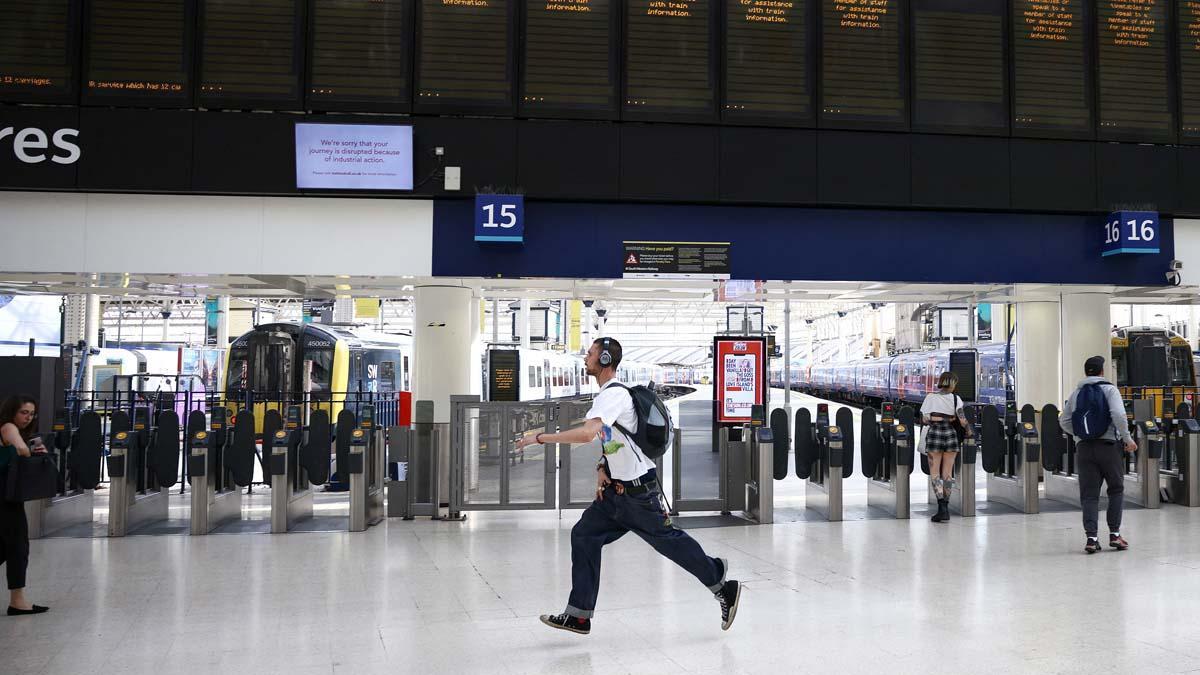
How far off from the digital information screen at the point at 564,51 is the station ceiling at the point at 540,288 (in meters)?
1.93

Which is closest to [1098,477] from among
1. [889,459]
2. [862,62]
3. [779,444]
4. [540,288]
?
[889,459]

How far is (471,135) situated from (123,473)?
4.57m

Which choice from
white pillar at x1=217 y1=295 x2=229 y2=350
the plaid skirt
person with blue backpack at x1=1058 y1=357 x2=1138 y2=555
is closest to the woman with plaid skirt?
the plaid skirt

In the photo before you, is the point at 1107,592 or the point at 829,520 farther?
the point at 829,520

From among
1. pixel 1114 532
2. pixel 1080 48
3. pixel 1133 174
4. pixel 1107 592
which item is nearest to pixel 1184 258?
pixel 1133 174

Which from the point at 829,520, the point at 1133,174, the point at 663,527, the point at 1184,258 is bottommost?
the point at 829,520

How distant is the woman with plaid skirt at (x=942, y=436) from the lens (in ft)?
30.3

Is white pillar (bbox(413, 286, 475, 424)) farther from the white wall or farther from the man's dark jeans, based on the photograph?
the man's dark jeans

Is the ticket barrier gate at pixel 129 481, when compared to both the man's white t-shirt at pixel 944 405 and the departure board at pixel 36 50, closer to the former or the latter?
the departure board at pixel 36 50

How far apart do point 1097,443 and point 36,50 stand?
33.3 ft

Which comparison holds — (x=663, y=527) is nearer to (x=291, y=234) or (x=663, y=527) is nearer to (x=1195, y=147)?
(x=291, y=234)

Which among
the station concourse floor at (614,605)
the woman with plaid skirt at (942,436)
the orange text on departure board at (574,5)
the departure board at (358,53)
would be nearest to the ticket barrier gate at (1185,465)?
the station concourse floor at (614,605)

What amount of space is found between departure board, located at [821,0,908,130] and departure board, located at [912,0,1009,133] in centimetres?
22

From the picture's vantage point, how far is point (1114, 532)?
775 cm
